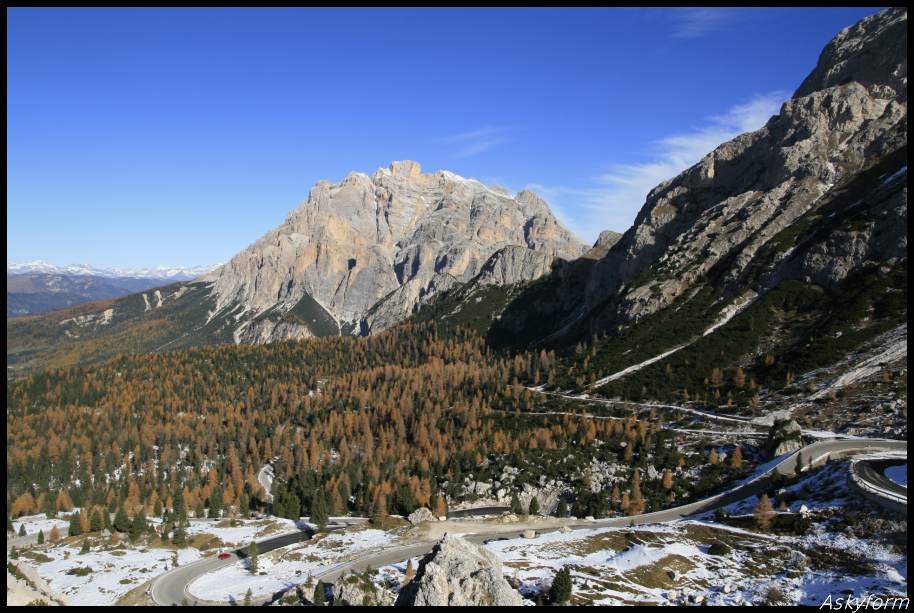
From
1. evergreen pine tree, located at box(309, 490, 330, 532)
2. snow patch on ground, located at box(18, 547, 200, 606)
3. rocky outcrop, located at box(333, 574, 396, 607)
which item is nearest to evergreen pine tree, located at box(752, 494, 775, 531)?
rocky outcrop, located at box(333, 574, 396, 607)

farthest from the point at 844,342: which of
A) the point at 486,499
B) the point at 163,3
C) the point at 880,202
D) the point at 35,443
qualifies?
the point at 35,443

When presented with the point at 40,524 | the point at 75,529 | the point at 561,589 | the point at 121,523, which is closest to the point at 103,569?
the point at 121,523

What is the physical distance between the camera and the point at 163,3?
25.2 metres

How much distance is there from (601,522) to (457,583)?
2056 inches

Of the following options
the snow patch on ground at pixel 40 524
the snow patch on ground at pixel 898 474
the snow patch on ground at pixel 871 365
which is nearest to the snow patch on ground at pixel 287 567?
the snow patch on ground at pixel 40 524

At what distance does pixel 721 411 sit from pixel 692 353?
35.4m

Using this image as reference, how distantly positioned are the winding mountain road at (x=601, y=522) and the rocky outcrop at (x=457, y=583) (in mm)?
25571

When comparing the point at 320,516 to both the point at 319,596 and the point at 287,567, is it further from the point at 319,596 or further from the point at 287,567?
the point at 319,596

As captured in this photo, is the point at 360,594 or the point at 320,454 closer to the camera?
the point at 360,594

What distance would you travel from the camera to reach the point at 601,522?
99.4 metres

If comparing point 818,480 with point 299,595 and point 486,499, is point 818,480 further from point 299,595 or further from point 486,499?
point 299,595

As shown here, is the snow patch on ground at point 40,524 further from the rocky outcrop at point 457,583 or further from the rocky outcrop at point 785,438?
the rocky outcrop at point 785,438

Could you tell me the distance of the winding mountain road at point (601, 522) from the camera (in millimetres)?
82625

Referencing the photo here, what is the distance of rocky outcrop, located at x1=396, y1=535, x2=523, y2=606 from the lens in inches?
2119
